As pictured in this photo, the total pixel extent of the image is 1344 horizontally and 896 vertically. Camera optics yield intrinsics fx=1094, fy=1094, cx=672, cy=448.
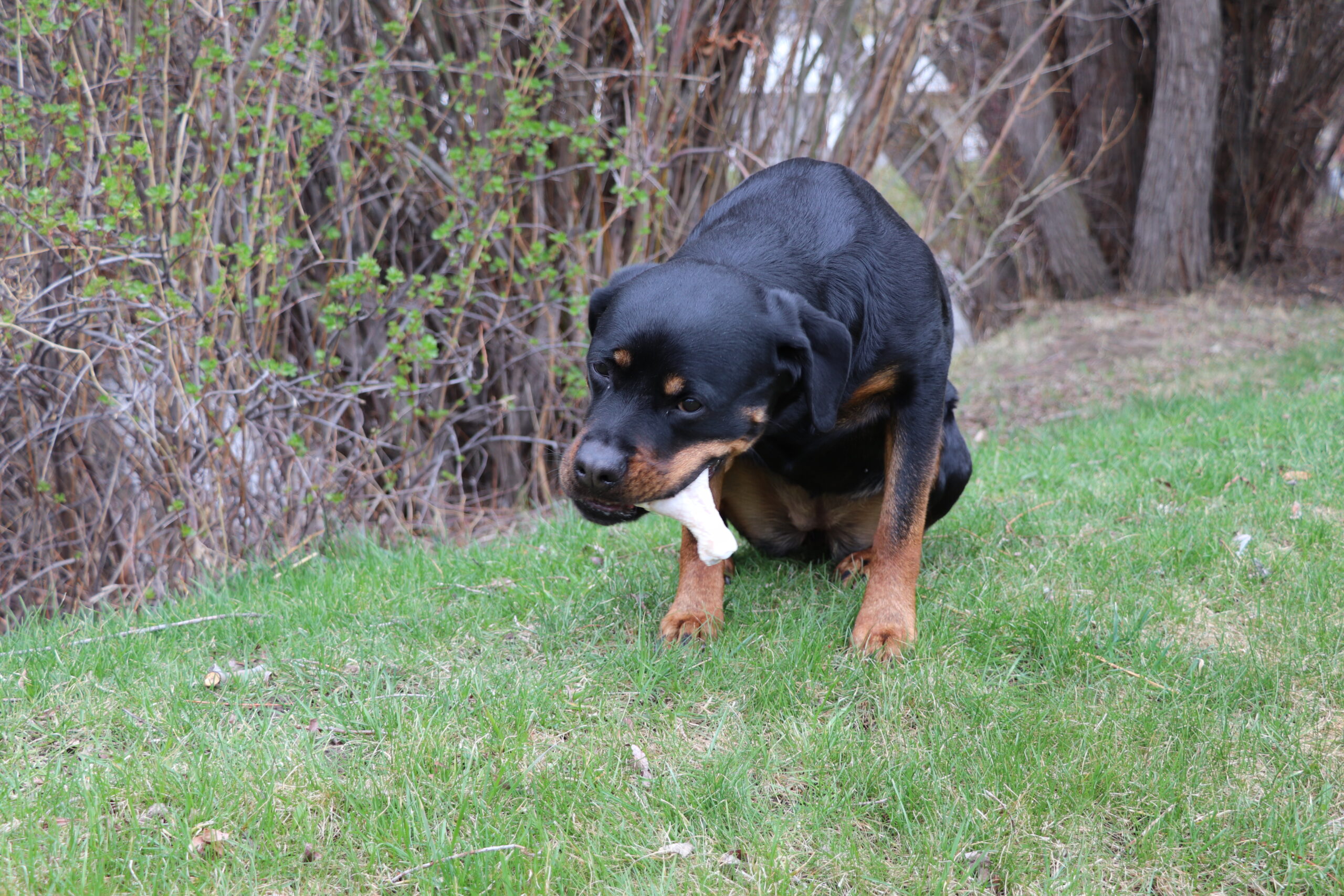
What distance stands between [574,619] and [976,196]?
27.0 feet

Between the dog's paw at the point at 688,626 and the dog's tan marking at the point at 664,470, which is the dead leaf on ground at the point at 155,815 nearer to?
the dog's tan marking at the point at 664,470

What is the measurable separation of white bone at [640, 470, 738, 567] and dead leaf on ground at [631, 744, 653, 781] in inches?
22.9

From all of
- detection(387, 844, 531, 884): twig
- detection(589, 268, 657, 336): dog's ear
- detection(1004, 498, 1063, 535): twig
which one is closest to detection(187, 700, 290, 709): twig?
detection(387, 844, 531, 884): twig

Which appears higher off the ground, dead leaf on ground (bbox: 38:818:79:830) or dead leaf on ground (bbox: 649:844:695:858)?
dead leaf on ground (bbox: 649:844:695:858)

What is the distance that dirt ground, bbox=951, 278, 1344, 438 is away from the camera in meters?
7.23

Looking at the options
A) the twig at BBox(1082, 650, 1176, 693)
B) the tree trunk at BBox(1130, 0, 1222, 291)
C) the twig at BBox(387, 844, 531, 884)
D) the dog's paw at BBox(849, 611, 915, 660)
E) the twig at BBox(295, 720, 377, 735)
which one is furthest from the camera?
the tree trunk at BBox(1130, 0, 1222, 291)

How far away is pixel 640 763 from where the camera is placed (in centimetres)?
255

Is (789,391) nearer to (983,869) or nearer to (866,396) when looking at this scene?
(866,396)

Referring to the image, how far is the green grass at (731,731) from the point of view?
2.20 metres

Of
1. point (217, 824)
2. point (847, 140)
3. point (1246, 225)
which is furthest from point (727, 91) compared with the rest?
point (1246, 225)

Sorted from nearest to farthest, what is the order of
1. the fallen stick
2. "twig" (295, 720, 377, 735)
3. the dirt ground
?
"twig" (295, 720, 377, 735)
the fallen stick
the dirt ground

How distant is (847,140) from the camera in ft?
21.6

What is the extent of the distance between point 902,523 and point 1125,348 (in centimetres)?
575

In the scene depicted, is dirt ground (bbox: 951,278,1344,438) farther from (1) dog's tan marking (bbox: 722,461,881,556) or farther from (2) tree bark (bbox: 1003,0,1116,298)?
(1) dog's tan marking (bbox: 722,461,881,556)
